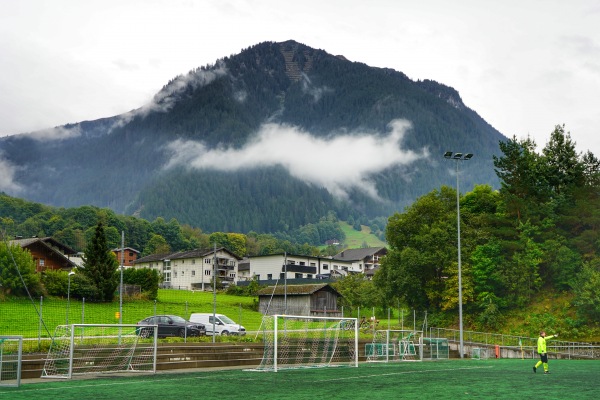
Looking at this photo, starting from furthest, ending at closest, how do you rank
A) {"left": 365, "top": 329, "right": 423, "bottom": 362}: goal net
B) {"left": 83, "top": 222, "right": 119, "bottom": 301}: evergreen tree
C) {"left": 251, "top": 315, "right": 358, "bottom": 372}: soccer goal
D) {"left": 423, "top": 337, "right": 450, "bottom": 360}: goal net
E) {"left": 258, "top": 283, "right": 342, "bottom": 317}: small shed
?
{"left": 258, "top": 283, "right": 342, "bottom": 317}: small shed, {"left": 83, "top": 222, "right": 119, "bottom": 301}: evergreen tree, {"left": 423, "top": 337, "right": 450, "bottom": 360}: goal net, {"left": 365, "top": 329, "right": 423, "bottom": 362}: goal net, {"left": 251, "top": 315, "right": 358, "bottom": 372}: soccer goal

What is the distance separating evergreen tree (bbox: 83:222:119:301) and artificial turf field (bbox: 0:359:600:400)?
27.1m

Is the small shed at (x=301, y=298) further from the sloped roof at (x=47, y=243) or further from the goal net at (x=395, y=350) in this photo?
the sloped roof at (x=47, y=243)

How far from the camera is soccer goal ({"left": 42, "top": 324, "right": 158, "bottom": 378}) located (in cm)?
2123

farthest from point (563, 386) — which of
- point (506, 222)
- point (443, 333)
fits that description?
point (506, 222)

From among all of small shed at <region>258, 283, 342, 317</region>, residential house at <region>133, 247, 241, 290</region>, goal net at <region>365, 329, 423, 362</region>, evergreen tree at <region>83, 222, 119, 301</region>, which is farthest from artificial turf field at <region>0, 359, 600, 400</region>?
residential house at <region>133, 247, 241, 290</region>

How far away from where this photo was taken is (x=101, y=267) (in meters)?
50.5

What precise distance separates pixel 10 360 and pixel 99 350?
4.58m

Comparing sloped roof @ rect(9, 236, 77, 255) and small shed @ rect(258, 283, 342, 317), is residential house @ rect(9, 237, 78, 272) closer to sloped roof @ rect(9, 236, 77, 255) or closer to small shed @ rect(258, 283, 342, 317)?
sloped roof @ rect(9, 236, 77, 255)

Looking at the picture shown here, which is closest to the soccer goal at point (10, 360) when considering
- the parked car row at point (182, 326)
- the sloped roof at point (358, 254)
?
the parked car row at point (182, 326)

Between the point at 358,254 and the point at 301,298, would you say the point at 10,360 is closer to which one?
the point at 301,298

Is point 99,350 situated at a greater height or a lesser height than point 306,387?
greater

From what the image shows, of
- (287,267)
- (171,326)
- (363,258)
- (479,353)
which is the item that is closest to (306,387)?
(171,326)

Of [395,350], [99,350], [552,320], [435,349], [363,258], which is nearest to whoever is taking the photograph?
[99,350]

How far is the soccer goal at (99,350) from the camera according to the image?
21.2 m
